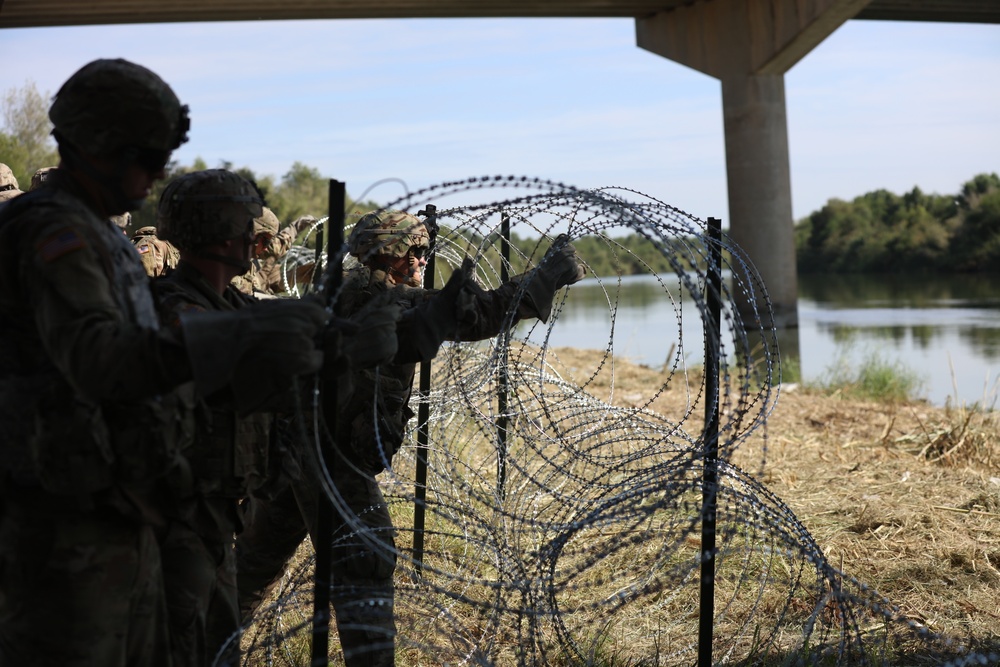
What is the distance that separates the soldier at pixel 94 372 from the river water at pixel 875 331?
7.13 m

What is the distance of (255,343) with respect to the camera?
7.64ft

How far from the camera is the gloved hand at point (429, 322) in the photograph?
358cm

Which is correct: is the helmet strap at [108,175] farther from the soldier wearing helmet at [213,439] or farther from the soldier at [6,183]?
the soldier at [6,183]

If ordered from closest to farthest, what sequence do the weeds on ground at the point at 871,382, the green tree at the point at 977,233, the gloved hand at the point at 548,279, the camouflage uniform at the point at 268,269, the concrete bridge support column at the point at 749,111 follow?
1. the gloved hand at the point at 548,279
2. the camouflage uniform at the point at 268,269
3. the weeds on ground at the point at 871,382
4. the concrete bridge support column at the point at 749,111
5. the green tree at the point at 977,233

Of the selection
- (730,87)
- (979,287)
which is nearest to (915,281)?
(979,287)

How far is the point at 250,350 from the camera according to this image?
91.8 inches

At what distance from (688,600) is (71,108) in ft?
12.6

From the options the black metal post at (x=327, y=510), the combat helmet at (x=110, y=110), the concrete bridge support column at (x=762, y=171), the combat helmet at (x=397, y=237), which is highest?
the concrete bridge support column at (x=762, y=171)

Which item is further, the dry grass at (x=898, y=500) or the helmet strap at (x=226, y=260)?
the dry grass at (x=898, y=500)

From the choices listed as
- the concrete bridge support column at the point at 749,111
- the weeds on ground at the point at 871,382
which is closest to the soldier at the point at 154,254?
the weeds on ground at the point at 871,382

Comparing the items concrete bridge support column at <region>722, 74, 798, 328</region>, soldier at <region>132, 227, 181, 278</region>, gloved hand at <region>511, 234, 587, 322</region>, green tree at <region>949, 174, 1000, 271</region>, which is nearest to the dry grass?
gloved hand at <region>511, 234, 587, 322</region>

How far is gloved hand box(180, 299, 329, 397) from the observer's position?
2262 millimetres

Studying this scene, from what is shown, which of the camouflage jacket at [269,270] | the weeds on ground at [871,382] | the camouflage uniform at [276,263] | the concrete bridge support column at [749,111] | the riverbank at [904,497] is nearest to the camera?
the riverbank at [904,497]

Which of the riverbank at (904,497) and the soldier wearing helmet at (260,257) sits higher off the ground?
the soldier wearing helmet at (260,257)
